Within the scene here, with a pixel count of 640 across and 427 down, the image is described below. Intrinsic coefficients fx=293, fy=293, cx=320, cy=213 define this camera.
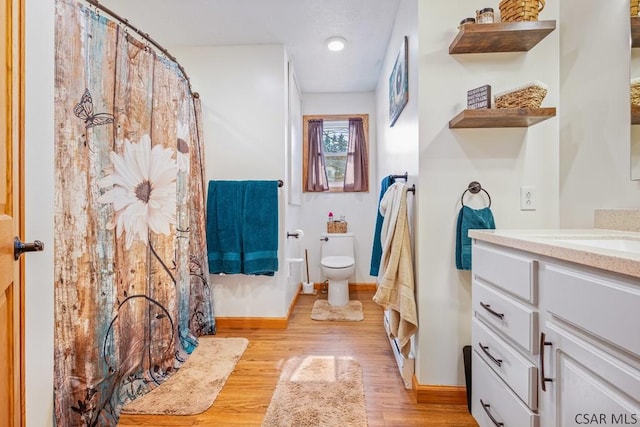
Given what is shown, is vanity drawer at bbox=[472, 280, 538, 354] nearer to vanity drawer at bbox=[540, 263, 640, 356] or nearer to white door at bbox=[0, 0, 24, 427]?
vanity drawer at bbox=[540, 263, 640, 356]

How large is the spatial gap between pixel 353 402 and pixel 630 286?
1.34 m

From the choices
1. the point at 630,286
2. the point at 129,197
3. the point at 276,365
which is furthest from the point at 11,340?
the point at 630,286

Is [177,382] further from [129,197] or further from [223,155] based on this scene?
[223,155]

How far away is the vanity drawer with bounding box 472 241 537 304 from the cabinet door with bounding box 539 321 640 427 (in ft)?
0.39

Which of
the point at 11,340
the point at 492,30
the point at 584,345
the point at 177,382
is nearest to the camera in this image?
the point at 584,345

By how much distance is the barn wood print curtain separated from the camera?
1.18m

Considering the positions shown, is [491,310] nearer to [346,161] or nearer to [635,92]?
[635,92]

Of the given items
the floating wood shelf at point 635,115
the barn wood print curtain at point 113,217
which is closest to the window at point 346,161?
the barn wood print curtain at point 113,217

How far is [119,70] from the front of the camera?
4.69 ft

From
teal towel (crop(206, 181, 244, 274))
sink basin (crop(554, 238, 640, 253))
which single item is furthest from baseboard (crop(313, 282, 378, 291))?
sink basin (crop(554, 238, 640, 253))

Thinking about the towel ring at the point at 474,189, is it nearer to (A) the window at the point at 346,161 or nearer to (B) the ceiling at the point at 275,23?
(B) the ceiling at the point at 275,23

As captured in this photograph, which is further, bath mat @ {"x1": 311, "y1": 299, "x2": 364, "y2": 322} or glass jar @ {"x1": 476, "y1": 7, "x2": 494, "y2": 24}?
bath mat @ {"x1": 311, "y1": 299, "x2": 364, "y2": 322}

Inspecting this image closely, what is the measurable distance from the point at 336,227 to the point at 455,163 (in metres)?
2.04

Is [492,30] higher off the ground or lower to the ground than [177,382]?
higher
